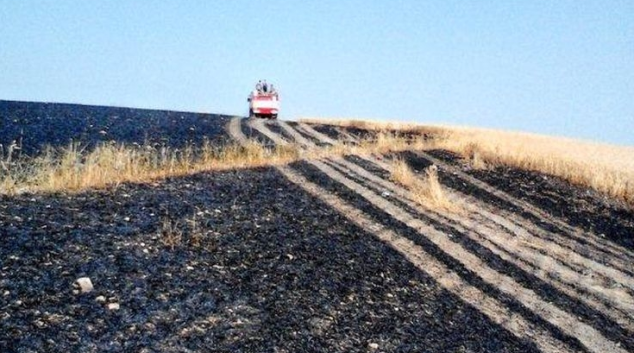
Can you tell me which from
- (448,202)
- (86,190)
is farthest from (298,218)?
(448,202)

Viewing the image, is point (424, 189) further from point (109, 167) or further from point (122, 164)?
point (109, 167)

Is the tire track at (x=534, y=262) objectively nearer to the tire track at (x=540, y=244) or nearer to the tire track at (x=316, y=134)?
the tire track at (x=540, y=244)

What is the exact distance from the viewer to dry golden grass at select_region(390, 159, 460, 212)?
27.5 ft

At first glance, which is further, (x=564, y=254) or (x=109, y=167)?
(x=564, y=254)

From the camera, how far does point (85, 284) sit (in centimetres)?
403

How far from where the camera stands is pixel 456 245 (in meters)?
6.76

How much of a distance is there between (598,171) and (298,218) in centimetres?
902

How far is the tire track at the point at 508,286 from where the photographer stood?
5.14 metres

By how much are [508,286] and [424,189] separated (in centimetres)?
332

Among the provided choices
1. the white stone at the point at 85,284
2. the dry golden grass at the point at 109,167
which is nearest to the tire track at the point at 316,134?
the dry golden grass at the point at 109,167

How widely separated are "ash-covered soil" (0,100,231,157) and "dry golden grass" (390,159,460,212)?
4.03 meters

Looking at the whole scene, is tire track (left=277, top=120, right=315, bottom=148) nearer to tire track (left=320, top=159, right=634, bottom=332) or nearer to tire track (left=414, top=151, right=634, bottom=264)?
tire track (left=414, top=151, right=634, bottom=264)

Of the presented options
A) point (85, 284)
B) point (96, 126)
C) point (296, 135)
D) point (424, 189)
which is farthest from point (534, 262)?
point (96, 126)

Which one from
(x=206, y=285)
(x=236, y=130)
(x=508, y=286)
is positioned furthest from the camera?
(x=236, y=130)
